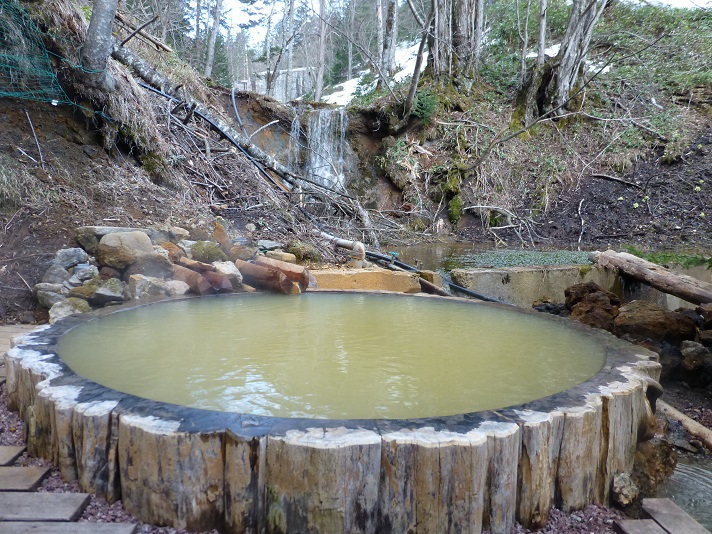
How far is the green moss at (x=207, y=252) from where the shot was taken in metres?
4.09

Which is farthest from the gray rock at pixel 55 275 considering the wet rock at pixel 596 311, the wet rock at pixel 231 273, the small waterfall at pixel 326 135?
the small waterfall at pixel 326 135

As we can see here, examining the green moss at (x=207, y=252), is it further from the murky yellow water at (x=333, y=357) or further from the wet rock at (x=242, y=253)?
the murky yellow water at (x=333, y=357)

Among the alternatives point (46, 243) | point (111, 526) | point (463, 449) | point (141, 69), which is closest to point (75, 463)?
point (111, 526)

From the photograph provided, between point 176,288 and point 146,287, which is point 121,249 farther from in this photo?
point 176,288

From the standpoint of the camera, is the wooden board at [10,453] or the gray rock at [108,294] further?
the gray rock at [108,294]

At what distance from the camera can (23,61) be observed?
4.82m

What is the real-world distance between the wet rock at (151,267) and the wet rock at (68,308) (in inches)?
20.9

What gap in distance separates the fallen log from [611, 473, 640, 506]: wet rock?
2895 millimetres

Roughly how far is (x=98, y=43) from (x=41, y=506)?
4885 mm

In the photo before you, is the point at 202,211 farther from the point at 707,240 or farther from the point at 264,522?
the point at 707,240

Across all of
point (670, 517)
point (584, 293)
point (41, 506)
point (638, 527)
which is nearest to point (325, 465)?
point (41, 506)

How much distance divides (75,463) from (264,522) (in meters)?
0.65

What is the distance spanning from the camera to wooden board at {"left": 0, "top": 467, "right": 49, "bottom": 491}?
1.46 m

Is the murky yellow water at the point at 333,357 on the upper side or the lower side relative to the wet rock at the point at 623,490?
upper
